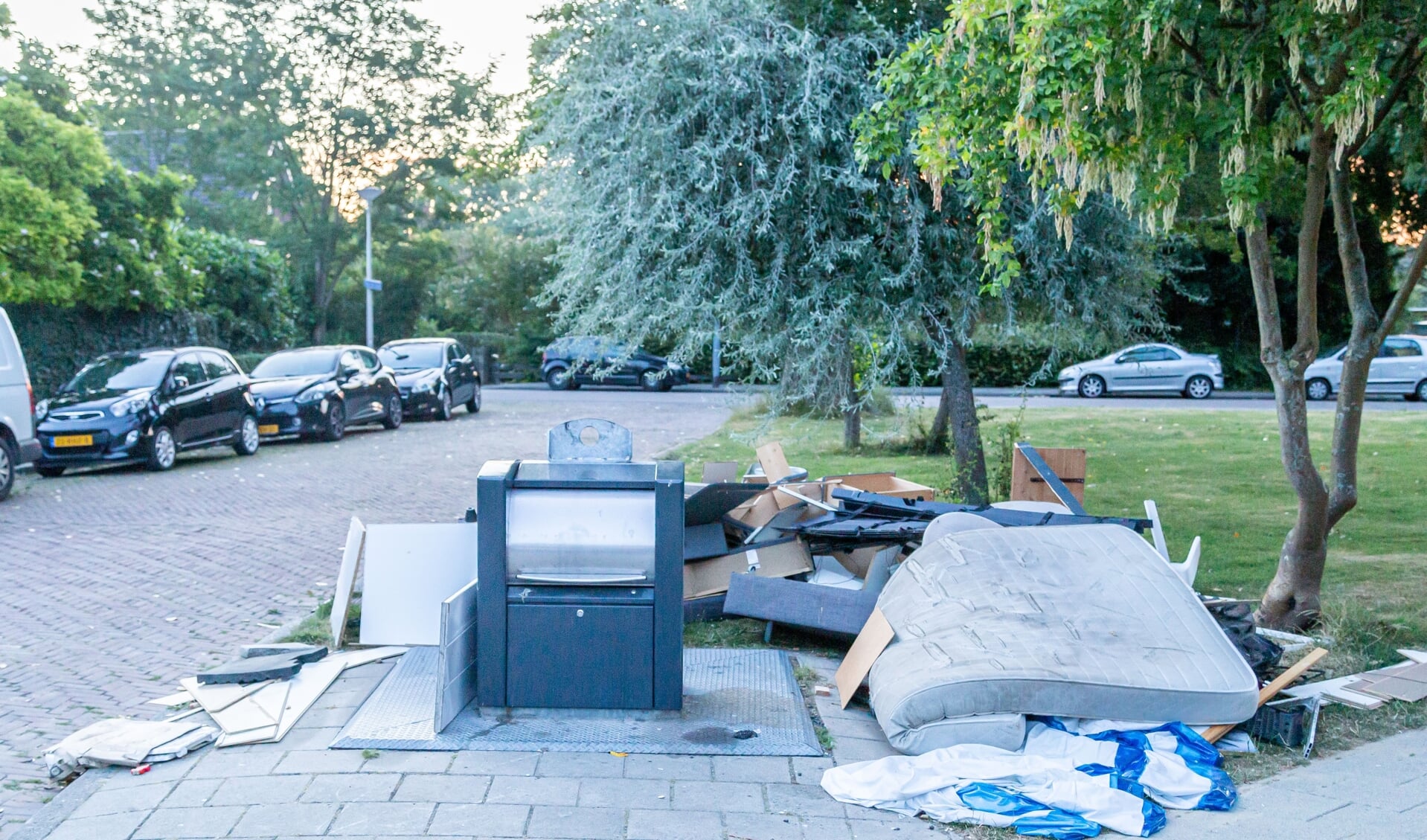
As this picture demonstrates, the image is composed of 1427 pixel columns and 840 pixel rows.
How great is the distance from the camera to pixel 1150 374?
29.0 m

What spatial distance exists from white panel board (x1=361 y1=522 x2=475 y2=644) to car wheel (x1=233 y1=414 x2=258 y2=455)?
1148cm

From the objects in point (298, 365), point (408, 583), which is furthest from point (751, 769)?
point (298, 365)

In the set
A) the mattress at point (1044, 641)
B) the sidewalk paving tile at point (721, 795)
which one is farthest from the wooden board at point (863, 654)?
the sidewalk paving tile at point (721, 795)

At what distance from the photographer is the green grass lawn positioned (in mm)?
6625

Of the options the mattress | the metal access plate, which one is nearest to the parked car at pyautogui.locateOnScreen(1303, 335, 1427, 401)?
the mattress

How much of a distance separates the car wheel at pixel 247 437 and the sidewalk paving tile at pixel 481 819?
14066 mm

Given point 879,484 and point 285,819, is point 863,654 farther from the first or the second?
point 879,484

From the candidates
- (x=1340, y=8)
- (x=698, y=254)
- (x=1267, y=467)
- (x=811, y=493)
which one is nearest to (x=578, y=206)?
(x=698, y=254)

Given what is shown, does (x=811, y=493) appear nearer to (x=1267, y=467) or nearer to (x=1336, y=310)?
(x=1267, y=467)

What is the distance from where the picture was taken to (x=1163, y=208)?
678 cm

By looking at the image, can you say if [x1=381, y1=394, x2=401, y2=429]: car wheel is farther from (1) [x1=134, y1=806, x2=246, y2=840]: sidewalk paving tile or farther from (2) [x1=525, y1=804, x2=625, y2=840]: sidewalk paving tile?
(2) [x1=525, y1=804, x2=625, y2=840]: sidewalk paving tile

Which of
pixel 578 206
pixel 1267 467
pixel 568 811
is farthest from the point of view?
pixel 1267 467

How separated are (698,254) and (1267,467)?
340 inches

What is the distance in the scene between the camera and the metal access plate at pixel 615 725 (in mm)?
4875
